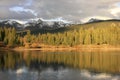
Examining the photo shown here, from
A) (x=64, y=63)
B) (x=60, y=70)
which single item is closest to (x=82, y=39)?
(x=64, y=63)

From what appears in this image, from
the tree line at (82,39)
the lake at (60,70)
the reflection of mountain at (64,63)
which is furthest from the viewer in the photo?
the tree line at (82,39)

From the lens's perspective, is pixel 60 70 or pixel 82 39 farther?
pixel 82 39

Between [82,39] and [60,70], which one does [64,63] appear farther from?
[82,39]

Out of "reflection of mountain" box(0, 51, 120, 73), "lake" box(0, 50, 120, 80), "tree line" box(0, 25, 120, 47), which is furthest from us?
"tree line" box(0, 25, 120, 47)

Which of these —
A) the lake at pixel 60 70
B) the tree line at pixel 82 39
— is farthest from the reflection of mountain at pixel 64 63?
the tree line at pixel 82 39

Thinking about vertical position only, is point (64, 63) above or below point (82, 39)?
below

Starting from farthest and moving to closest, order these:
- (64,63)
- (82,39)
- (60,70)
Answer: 1. (82,39)
2. (64,63)
3. (60,70)

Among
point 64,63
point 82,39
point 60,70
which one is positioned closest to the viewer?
point 60,70

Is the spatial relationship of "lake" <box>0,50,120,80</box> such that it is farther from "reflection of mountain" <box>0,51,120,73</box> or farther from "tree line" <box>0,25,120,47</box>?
"tree line" <box>0,25,120,47</box>

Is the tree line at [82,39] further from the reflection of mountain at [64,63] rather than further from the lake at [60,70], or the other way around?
the lake at [60,70]

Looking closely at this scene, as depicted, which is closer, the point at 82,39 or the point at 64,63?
the point at 64,63

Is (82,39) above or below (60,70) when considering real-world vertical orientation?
above

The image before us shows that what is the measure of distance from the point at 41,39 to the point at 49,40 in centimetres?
922

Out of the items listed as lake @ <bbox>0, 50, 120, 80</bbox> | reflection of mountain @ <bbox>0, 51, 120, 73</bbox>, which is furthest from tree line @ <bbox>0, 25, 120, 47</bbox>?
lake @ <bbox>0, 50, 120, 80</bbox>
